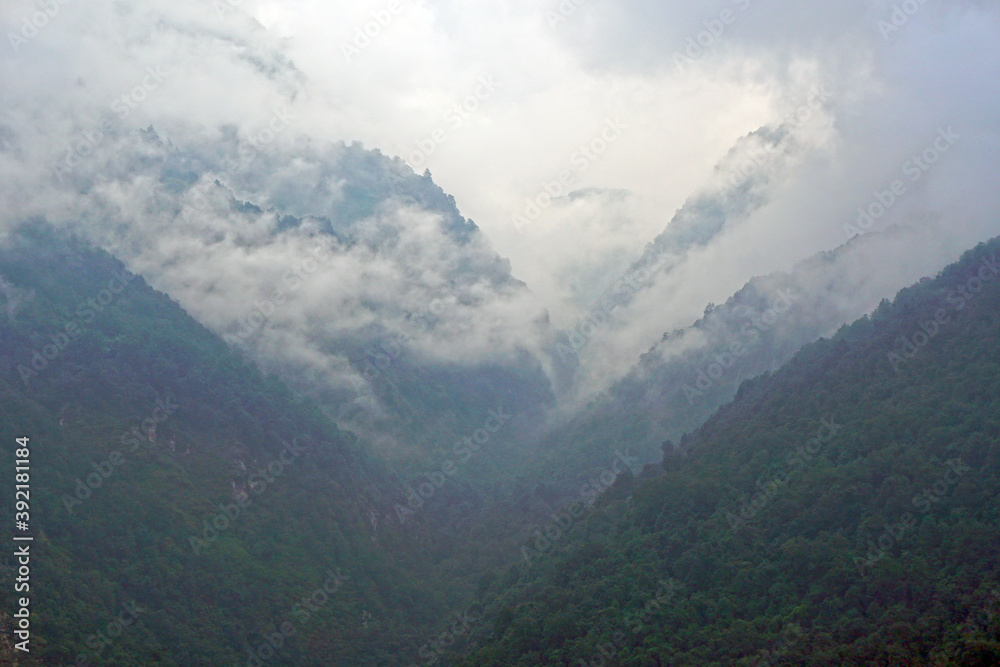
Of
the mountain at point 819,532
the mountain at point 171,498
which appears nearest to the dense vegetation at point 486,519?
the mountain at point 819,532

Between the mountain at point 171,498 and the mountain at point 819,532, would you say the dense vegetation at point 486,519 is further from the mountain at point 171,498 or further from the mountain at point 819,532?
the mountain at point 171,498

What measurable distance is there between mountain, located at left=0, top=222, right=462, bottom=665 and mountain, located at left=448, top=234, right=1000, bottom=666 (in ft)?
75.3

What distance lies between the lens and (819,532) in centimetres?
10038

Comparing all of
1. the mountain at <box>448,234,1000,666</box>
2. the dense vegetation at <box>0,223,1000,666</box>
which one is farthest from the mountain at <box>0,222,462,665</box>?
the mountain at <box>448,234,1000,666</box>

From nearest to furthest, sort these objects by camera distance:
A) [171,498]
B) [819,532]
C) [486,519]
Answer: [819,532] → [171,498] → [486,519]

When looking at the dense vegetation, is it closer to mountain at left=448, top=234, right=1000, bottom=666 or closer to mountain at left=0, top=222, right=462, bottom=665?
mountain at left=448, top=234, right=1000, bottom=666

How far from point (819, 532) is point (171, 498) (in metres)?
83.8

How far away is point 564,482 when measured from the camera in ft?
611

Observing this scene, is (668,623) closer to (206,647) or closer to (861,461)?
(861,461)

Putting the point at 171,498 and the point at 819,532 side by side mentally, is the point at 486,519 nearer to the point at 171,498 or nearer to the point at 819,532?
the point at 171,498

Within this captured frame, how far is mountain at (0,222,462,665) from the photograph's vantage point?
4407 inches

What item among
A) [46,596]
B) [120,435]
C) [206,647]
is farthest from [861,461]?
[120,435]

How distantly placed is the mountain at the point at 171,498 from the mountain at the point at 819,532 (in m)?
22.9

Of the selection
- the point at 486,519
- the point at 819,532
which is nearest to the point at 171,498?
the point at 486,519
